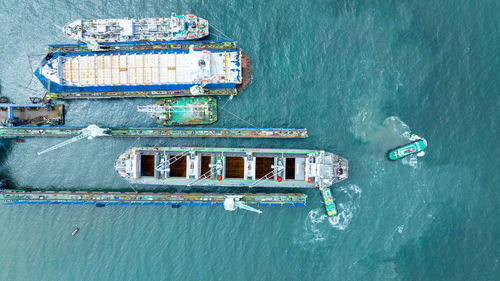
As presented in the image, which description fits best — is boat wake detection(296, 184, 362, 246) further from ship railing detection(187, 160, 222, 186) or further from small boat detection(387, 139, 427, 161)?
ship railing detection(187, 160, 222, 186)

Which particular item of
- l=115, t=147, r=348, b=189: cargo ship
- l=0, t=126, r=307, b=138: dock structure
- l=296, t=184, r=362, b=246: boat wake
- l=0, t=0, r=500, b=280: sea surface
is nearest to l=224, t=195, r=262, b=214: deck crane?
l=0, t=0, r=500, b=280: sea surface

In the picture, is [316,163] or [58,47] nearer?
[316,163]

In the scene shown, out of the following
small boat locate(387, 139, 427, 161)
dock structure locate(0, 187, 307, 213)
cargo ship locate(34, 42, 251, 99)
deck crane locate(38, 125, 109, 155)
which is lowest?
dock structure locate(0, 187, 307, 213)

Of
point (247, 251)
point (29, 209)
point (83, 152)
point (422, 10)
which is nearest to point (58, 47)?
point (83, 152)

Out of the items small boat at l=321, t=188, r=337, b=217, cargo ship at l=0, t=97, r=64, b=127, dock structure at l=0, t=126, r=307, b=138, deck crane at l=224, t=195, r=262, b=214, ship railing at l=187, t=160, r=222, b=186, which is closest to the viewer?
deck crane at l=224, t=195, r=262, b=214

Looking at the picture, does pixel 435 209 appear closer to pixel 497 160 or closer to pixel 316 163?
pixel 497 160

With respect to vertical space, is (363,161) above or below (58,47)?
below

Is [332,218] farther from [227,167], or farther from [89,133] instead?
[89,133]
